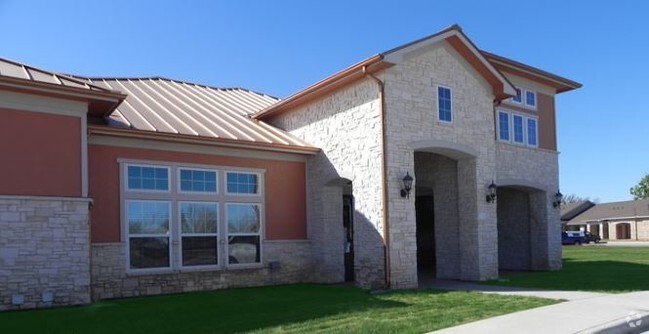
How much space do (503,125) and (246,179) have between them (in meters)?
9.84

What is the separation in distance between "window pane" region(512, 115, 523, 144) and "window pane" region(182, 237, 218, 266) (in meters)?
11.8

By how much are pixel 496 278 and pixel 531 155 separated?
6258 mm

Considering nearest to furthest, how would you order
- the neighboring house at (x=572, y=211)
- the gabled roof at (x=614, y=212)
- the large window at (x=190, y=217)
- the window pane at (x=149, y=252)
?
the window pane at (x=149, y=252)
the large window at (x=190, y=217)
the gabled roof at (x=614, y=212)
the neighboring house at (x=572, y=211)

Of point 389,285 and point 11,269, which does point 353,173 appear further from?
point 11,269

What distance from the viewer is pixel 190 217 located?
49.1ft

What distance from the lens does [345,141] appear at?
16125 mm

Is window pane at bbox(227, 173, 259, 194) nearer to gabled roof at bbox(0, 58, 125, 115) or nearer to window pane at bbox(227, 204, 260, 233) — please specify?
window pane at bbox(227, 204, 260, 233)

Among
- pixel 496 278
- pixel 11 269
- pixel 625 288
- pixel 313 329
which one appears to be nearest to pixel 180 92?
pixel 11 269

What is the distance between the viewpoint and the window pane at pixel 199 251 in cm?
1484

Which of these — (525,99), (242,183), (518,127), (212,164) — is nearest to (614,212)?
A: (525,99)

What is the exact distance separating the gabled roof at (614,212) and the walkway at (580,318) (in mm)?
55277

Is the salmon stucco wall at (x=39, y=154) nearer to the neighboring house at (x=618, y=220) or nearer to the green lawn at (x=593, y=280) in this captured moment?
the green lawn at (x=593, y=280)

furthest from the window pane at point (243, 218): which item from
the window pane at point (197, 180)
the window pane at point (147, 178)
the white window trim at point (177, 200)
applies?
the window pane at point (147, 178)

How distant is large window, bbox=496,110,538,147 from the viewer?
20469 mm
